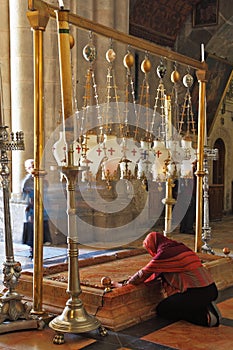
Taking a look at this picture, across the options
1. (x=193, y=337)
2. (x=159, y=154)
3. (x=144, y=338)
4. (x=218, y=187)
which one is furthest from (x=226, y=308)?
(x=218, y=187)

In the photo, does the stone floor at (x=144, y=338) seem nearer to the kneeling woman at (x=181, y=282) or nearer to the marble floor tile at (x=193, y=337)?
the marble floor tile at (x=193, y=337)

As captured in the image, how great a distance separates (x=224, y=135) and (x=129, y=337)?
41.5 ft

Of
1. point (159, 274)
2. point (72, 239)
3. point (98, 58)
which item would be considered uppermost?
point (98, 58)

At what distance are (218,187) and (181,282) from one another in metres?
11.0

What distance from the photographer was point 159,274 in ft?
18.1

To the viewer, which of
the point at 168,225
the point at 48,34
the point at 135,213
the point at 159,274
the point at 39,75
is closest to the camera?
the point at 39,75

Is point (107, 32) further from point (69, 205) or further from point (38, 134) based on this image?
point (69, 205)

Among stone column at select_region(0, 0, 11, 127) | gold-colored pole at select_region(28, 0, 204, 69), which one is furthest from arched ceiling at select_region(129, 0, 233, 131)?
gold-colored pole at select_region(28, 0, 204, 69)

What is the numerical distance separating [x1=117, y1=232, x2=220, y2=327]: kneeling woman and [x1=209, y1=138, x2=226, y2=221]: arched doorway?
33.7 feet

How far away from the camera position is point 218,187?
16219mm

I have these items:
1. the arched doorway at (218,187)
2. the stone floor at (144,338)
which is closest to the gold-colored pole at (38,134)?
the stone floor at (144,338)

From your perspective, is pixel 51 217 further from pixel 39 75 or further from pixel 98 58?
pixel 39 75

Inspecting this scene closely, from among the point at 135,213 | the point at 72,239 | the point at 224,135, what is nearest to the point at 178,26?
the point at 224,135

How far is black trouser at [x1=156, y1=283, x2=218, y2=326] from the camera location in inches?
208
